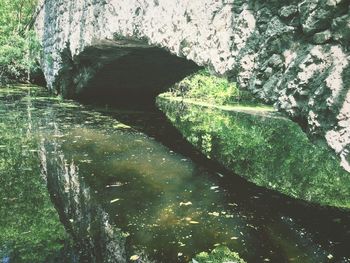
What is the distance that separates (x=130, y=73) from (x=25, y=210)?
286 inches

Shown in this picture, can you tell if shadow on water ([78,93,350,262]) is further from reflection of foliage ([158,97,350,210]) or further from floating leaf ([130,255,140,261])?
floating leaf ([130,255,140,261])

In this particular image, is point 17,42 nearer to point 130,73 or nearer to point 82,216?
point 130,73

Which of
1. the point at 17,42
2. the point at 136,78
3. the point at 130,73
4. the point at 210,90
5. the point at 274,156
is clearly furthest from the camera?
the point at 210,90

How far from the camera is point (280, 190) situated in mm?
4758

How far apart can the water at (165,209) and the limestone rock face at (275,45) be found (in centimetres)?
100

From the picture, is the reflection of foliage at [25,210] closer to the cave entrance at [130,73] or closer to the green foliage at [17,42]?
the cave entrance at [130,73]

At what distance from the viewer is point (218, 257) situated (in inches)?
118

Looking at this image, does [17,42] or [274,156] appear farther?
[17,42]

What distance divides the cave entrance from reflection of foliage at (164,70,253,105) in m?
4.86

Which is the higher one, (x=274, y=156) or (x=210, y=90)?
(x=210, y=90)

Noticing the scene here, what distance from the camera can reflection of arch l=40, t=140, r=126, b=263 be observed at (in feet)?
9.98

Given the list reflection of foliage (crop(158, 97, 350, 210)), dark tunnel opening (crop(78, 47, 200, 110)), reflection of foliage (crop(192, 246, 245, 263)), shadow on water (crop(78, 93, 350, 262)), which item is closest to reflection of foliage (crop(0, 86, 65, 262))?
reflection of foliage (crop(192, 246, 245, 263))

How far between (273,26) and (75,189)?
8.59ft

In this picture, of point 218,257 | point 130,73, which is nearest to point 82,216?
point 218,257
